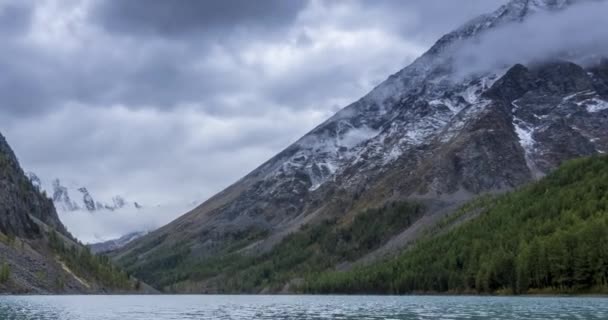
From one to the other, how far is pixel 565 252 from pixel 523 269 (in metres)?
15.2

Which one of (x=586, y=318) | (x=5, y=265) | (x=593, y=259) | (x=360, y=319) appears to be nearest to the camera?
(x=586, y=318)

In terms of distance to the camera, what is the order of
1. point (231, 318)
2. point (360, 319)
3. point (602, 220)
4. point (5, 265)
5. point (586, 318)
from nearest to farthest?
point (586, 318) < point (360, 319) < point (231, 318) < point (602, 220) < point (5, 265)

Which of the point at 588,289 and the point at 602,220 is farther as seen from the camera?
the point at 602,220

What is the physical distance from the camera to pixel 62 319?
265 feet

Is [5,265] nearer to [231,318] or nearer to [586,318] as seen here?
[231,318]

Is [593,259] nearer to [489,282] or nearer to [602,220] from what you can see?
[602,220]

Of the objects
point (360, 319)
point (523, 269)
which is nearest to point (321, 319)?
point (360, 319)

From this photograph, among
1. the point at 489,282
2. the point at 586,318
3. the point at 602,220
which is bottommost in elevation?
the point at 586,318

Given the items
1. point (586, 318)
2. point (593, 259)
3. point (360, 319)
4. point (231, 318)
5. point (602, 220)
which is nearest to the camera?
point (586, 318)

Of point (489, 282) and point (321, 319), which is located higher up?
point (489, 282)

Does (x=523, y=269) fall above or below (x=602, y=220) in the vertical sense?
below

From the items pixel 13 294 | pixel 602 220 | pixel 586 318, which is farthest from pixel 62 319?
pixel 602 220

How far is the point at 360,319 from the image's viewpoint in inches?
3270

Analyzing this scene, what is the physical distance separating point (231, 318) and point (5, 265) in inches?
4755
